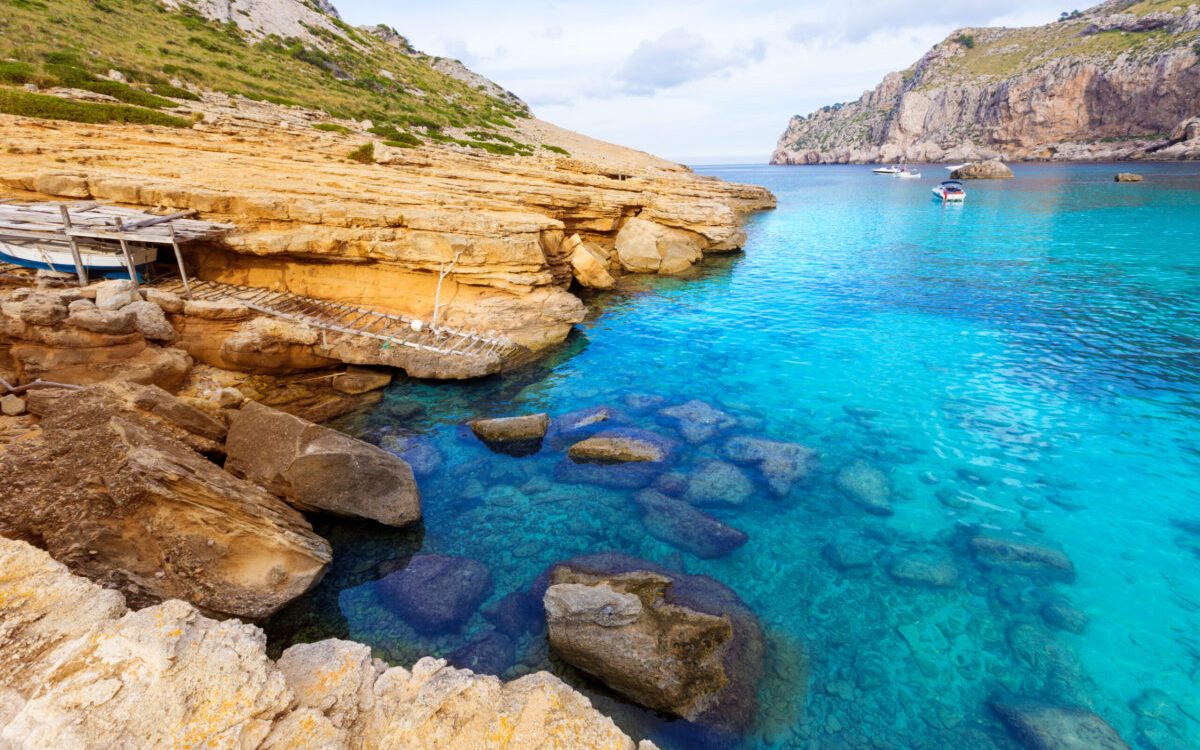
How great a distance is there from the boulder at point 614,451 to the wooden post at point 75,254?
20.2 m

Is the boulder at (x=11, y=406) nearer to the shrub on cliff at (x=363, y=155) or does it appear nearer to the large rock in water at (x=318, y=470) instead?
the large rock in water at (x=318, y=470)

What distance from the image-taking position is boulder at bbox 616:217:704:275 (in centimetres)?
4006

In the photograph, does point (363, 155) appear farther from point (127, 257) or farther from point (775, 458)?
point (775, 458)

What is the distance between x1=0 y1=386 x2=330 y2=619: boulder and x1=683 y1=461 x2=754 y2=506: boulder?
358 inches

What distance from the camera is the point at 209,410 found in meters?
17.1

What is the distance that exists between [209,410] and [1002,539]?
2276 cm

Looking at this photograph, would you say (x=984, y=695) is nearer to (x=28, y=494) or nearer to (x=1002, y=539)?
(x=1002, y=539)

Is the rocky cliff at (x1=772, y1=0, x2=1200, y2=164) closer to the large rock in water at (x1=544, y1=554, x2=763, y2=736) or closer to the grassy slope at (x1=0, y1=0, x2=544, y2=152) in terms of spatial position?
the grassy slope at (x1=0, y1=0, x2=544, y2=152)

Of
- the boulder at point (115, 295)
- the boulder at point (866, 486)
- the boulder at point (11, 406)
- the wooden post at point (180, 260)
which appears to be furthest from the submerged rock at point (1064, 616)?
the wooden post at point (180, 260)

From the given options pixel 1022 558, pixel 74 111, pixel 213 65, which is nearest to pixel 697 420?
pixel 1022 558

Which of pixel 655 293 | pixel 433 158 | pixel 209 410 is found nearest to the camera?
pixel 209 410

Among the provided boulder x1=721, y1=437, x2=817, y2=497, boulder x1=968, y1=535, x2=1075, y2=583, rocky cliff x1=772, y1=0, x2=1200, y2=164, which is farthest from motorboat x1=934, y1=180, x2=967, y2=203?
rocky cliff x1=772, y1=0, x2=1200, y2=164

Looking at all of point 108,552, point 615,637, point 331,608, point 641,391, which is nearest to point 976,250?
point 641,391

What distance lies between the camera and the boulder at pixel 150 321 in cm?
1784
